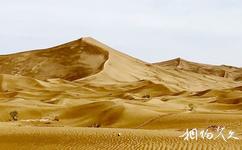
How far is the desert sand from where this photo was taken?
57.3ft

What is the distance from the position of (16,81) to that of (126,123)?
130ft

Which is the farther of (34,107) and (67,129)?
(34,107)

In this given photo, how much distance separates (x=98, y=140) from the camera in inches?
674

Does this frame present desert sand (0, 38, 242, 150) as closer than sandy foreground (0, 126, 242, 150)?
No

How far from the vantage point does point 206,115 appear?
2670 cm

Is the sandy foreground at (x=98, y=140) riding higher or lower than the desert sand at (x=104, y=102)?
higher

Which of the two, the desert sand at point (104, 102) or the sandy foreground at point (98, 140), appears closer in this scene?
the sandy foreground at point (98, 140)

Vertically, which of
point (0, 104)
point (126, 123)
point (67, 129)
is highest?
point (67, 129)

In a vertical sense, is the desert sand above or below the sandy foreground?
below

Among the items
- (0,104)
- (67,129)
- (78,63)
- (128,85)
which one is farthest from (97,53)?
(67,129)

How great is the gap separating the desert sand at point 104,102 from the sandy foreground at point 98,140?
0.03m

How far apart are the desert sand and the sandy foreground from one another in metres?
0.03

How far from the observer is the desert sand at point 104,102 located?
17453 millimetres

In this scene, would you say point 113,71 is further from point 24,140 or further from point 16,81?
point 24,140
